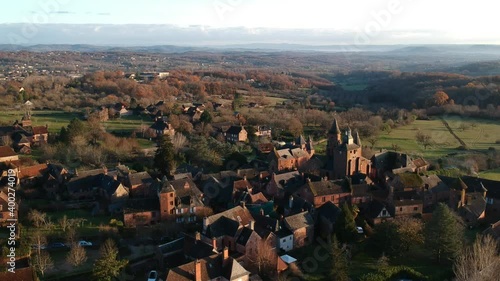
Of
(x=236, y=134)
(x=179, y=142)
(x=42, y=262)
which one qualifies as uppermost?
(x=42, y=262)

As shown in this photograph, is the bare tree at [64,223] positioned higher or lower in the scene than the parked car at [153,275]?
higher

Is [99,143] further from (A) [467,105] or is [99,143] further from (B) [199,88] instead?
(A) [467,105]

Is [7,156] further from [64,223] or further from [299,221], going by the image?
[299,221]

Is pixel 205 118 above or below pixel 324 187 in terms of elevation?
below

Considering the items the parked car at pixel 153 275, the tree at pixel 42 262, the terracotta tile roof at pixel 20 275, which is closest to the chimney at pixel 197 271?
the parked car at pixel 153 275

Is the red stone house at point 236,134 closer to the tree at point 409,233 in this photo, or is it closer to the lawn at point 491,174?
the lawn at point 491,174

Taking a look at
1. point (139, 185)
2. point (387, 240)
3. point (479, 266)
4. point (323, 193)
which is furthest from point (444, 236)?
point (139, 185)
